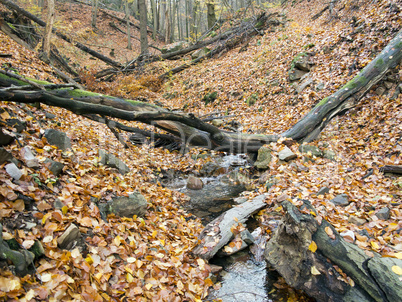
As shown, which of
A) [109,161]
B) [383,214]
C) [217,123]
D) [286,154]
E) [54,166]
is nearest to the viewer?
[54,166]

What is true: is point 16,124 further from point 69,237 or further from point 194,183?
point 194,183

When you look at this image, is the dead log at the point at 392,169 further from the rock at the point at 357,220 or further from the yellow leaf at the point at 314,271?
the yellow leaf at the point at 314,271

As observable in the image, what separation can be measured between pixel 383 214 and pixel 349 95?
13.1 ft

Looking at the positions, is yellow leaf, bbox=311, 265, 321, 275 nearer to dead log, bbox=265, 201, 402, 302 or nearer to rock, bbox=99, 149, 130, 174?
dead log, bbox=265, 201, 402, 302

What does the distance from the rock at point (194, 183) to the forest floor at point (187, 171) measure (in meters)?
0.75

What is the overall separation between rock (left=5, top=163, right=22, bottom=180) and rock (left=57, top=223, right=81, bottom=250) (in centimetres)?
86

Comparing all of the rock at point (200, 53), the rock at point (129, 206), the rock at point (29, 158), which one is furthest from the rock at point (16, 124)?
the rock at point (200, 53)

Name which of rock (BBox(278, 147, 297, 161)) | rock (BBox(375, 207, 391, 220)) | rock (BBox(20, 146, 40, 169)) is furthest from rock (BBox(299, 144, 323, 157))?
rock (BBox(20, 146, 40, 169))

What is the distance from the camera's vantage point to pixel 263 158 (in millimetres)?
6543

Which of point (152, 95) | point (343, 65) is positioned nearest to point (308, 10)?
point (343, 65)

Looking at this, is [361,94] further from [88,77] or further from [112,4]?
[112,4]

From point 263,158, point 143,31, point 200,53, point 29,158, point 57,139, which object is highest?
point 143,31

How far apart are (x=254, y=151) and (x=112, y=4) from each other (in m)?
30.8

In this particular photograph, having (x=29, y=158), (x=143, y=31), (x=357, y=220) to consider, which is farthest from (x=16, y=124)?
(x=143, y=31)
